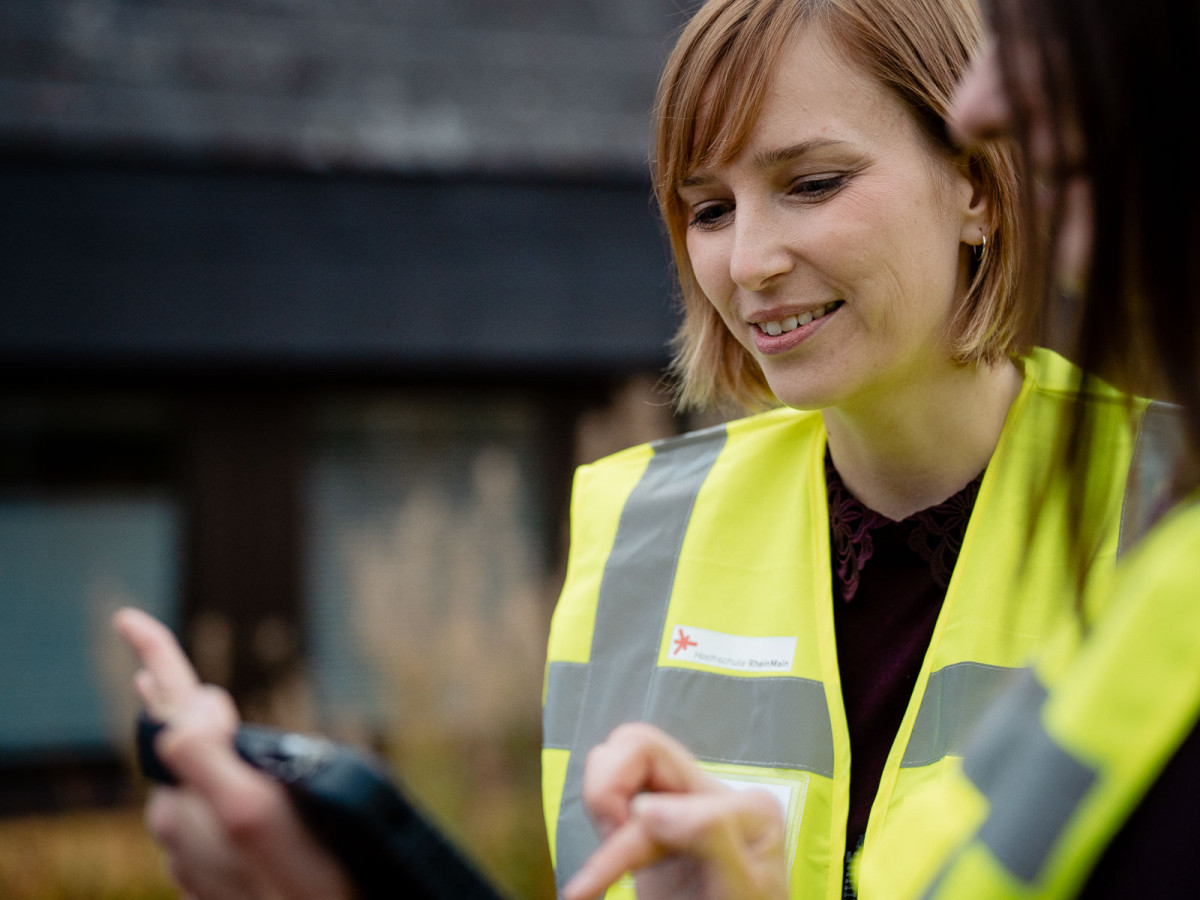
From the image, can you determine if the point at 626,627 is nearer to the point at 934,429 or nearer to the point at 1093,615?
the point at 934,429

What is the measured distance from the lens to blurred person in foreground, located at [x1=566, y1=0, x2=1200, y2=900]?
70 cm

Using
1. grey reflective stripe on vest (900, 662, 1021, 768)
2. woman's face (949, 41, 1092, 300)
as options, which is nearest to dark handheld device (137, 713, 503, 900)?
woman's face (949, 41, 1092, 300)

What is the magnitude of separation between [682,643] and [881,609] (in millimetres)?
301

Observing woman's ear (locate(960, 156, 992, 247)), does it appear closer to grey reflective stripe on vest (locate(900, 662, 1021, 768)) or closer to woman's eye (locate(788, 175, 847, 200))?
woman's eye (locate(788, 175, 847, 200))

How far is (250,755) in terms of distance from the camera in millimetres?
875

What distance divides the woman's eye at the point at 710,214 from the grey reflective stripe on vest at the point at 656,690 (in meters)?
0.44

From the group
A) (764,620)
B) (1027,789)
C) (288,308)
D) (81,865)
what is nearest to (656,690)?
(764,620)

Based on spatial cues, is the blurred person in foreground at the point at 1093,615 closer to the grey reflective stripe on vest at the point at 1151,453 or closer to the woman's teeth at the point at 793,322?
the grey reflective stripe on vest at the point at 1151,453

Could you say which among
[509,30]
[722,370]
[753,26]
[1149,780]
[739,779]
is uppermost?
[509,30]

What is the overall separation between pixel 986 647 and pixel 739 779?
0.39 m

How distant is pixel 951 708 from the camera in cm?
148

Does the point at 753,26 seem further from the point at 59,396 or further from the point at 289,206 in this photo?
the point at 59,396

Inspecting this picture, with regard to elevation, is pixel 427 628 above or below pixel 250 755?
below

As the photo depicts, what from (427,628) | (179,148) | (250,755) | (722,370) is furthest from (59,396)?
(250,755)
